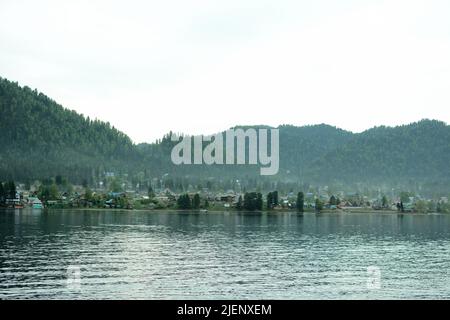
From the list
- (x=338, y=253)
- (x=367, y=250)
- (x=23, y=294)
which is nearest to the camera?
(x=23, y=294)

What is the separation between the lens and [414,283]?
52.8 meters

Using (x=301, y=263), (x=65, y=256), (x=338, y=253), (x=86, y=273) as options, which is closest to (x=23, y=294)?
(x=86, y=273)

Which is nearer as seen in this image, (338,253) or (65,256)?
(65,256)

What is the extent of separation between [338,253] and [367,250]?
25.7ft

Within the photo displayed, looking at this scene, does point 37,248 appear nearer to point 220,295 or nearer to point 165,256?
point 165,256

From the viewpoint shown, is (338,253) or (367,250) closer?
(338,253)
